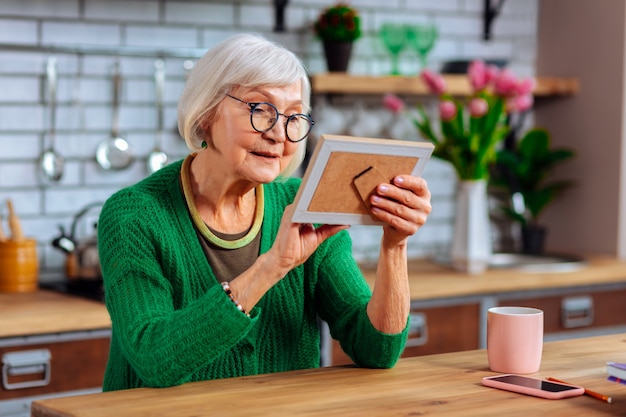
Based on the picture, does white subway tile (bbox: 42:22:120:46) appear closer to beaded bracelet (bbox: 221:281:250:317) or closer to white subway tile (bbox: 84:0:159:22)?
white subway tile (bbox: 84:0:159:22)

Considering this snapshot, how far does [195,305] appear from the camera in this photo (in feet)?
6.17

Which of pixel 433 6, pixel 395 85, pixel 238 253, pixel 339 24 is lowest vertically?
pixel 238 253

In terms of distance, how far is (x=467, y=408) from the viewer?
168 centimetres

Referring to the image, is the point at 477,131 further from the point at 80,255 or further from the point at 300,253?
the point at 300,253

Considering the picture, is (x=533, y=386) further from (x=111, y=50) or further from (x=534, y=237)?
(x=534, y=237)

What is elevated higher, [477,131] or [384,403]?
[477,131]

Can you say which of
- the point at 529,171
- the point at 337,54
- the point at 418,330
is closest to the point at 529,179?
the point at 529,171

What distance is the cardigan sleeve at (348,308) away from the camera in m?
2.02

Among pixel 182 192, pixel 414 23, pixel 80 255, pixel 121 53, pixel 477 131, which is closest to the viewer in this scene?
pixel 182 192

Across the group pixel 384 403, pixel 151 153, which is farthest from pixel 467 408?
pixel 151 153

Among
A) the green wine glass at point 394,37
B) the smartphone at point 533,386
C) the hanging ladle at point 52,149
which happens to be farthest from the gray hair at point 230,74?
the green wine glass at point 394,37

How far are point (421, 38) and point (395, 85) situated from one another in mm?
234

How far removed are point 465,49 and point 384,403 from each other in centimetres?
275

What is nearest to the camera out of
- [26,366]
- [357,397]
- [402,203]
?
[357,397]
